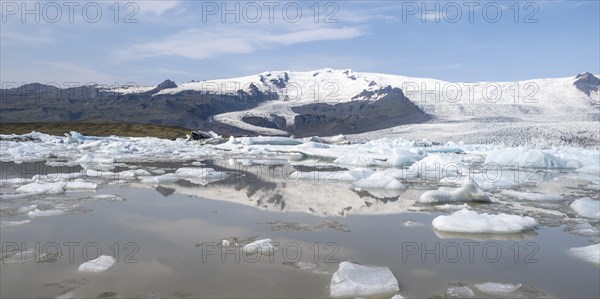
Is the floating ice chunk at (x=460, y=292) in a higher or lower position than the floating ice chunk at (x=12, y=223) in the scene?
lower

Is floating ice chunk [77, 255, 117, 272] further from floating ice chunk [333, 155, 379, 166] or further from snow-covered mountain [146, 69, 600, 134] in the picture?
snow-covered mountain [146, 69, 600, 134]

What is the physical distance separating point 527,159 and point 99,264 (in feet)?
52.0

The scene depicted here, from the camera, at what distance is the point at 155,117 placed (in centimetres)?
8831

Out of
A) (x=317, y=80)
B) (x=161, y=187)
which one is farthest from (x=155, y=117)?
(x=161, y=187)

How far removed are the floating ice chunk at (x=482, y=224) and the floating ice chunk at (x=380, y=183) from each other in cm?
321

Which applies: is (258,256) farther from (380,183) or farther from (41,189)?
(380,183)

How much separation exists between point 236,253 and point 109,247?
1.16 meters

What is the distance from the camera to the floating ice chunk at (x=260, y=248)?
384 cm

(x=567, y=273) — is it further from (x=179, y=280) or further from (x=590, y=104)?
(x=590, y=104)

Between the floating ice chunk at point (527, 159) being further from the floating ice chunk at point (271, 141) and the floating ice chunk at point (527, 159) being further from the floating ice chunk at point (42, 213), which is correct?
the floating ice chunk at point (42, 213)

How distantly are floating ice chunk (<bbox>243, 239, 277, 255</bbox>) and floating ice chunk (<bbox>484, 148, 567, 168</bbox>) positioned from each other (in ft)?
47.1

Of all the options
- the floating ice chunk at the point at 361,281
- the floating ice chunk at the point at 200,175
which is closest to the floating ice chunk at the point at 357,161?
the floating ice chunk at the point at 200,175

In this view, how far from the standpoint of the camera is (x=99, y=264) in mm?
3273

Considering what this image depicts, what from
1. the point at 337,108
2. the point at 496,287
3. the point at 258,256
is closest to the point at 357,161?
the point at 258,256
